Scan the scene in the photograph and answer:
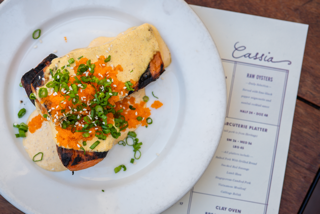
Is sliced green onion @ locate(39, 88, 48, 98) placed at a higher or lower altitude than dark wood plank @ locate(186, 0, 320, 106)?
lower

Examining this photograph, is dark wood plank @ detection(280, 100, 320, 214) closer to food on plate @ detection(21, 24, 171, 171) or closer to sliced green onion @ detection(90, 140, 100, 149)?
food on plate @ detection(21, 24, 171, 171)

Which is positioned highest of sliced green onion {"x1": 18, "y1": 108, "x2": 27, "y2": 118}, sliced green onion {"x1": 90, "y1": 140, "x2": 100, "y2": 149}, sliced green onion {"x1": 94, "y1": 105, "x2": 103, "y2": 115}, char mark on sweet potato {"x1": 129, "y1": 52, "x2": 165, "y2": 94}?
char mark on sweet potato {"x1": 129, "y1": 52, "x2": 165, "y2": 94}

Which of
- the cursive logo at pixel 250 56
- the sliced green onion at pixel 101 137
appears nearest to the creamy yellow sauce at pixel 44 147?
the sliced green onion at pixel 101 137

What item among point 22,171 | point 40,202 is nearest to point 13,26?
point 22,171

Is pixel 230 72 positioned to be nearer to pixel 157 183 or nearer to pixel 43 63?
pixel 157 183

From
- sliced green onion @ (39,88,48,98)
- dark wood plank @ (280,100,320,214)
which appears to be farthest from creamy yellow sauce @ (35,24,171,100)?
dark wood plank @ (280,100,320,214)

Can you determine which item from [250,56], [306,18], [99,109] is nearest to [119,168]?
[99,109]

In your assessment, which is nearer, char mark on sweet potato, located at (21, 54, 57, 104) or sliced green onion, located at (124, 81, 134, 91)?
sliced green onion, located at (124, 81, 134, 91)
